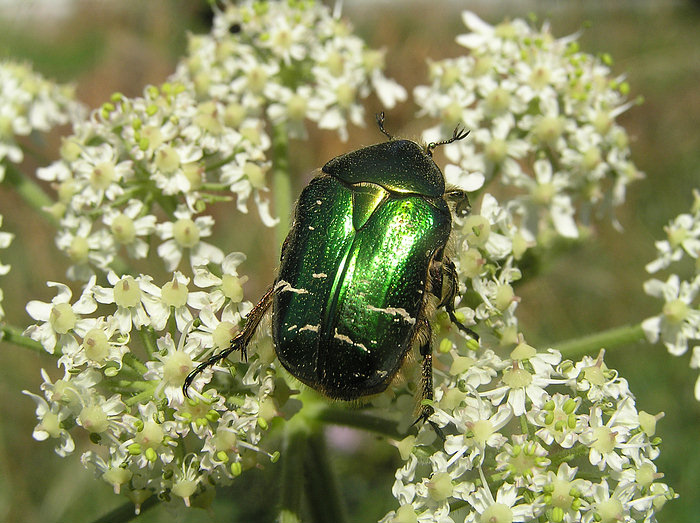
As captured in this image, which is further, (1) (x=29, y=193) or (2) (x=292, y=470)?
(1) (x=29, y=193)

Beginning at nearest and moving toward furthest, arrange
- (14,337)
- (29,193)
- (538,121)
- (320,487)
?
(14,337), (320,487), (538,121), (29,193)

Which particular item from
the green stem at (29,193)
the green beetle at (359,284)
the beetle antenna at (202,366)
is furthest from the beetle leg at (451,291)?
the green stem at (29,193)

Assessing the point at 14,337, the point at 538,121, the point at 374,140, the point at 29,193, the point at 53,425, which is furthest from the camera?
the point at 374,140

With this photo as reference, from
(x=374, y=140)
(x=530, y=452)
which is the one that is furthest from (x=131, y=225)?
(x=374, y=140)

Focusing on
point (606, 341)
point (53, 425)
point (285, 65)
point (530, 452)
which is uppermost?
point (285, 65)

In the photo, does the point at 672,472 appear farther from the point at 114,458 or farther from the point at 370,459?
the point at 114,458

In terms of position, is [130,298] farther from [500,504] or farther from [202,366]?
[500,504]
